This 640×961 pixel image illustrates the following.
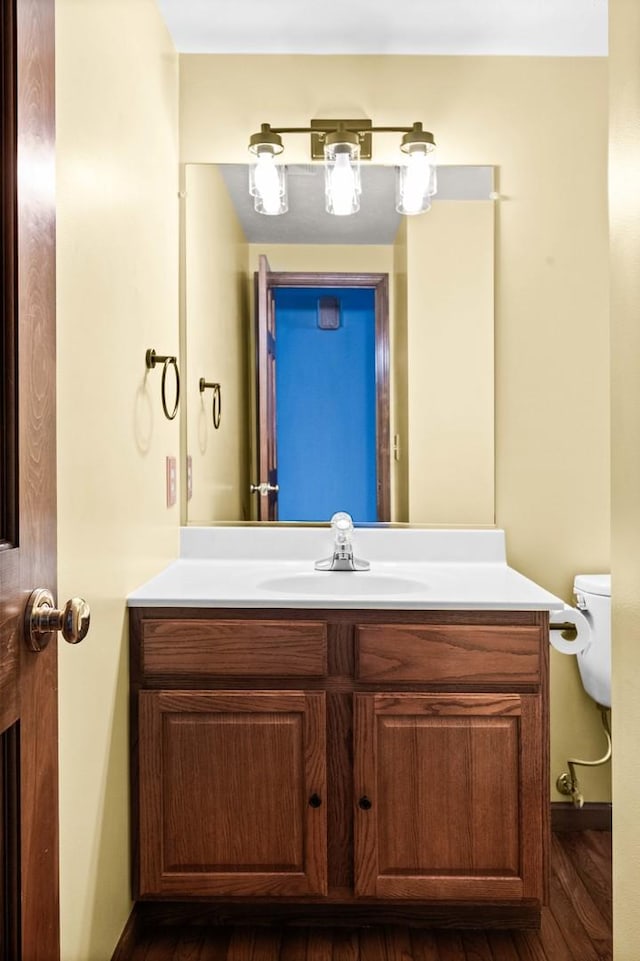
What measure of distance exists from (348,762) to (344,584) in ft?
1.56

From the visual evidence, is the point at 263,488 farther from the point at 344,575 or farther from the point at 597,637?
the point at 597,637

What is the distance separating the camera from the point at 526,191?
2.22 m

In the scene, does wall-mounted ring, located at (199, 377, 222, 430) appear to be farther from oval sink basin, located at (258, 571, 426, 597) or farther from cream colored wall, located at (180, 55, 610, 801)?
cream colored wall, located at (180, 55, 610, 801)

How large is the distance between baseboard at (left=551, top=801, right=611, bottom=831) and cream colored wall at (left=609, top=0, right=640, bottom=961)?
127 centimetres

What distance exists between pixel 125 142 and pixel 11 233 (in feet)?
3.39

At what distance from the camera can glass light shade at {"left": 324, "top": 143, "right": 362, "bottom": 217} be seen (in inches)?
85.7

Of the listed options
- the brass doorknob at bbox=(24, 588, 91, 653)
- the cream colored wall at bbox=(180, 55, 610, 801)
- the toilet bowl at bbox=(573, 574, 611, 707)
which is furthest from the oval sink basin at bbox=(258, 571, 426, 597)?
the brass doorknob at bbox=(24, 588, 91, 653)

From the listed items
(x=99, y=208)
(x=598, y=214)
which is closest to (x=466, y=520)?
(x=598, y=214)

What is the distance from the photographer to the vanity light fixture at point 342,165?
216 centimetres

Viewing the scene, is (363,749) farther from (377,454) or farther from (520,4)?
(520,4)

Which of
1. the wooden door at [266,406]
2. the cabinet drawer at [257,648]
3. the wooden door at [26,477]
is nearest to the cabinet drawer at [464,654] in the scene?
the cabinet drawer at [257,648]

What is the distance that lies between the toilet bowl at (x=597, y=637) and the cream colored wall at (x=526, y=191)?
13 cm

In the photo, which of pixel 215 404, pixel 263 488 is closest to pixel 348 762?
pixel 263 488

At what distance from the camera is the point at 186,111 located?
2.24 metres
